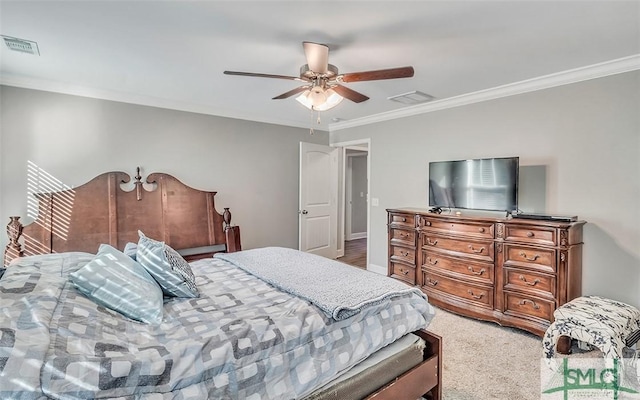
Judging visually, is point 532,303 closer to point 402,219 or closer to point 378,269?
point 402,219

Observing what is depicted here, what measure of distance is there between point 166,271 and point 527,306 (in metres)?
3.08

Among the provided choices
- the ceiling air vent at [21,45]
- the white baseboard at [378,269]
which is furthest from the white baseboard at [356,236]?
the ceiling air vent at [21,45]

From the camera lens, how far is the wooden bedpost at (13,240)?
2.95 metres

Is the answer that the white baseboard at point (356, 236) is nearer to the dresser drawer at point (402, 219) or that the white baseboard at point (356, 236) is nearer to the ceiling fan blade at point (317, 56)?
the dresser drawer at point (402, 219)

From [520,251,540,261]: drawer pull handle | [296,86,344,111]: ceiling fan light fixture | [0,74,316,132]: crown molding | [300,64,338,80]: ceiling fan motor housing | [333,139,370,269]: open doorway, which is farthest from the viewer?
[333,139,370,269]: open doorway

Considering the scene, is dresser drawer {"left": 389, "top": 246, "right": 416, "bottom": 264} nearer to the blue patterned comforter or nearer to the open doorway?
the blue patterned comforter

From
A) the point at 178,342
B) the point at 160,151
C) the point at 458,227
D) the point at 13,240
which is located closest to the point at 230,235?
the point at 160,151

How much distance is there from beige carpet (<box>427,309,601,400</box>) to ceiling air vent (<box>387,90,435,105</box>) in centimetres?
251

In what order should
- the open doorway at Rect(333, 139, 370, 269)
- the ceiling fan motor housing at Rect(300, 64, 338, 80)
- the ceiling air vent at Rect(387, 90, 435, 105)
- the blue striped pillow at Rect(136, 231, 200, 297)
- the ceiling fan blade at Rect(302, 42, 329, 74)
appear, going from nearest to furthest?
the blue striped pillow at Rect(136, 231, 200, 297), the ceiling fan blade at Rect(302, 42, 329, 74), the ceiling fan motor housing at Rect(300, 64, 338, 80), the ceiling air vent at Rect(387, 90, 435, 105), the open doorway at Rect(333, 139, 370, 269)

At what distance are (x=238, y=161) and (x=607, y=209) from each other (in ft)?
13.9

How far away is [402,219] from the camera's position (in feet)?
13.1

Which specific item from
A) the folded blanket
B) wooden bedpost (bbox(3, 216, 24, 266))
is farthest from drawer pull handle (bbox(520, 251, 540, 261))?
wooden bedpost (bbox(3, 216, 24, 266))

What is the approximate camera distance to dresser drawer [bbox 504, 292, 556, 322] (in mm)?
2820

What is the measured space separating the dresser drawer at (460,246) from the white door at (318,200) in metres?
2.13
